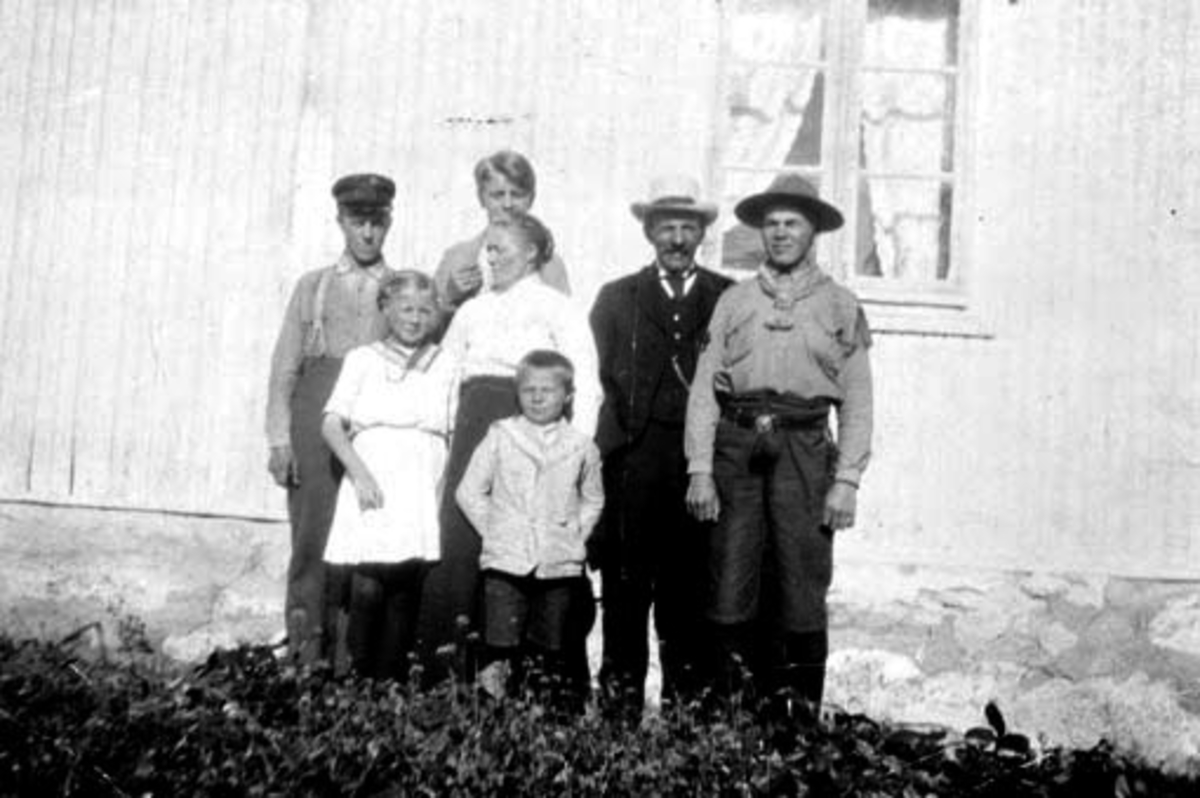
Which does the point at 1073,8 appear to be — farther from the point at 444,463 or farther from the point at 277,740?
the point at 277,740

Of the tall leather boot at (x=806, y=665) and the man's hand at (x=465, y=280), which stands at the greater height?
the man's hand at (x=465, y=280)

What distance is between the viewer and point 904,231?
6.79m

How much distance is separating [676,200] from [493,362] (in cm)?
100

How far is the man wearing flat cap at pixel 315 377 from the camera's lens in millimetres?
5398

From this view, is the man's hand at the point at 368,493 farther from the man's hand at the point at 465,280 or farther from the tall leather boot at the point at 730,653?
the tall leather boot at the point at 730,653

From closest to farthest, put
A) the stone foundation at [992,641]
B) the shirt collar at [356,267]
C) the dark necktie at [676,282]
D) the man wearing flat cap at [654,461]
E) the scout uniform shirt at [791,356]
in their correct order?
1. the scout uniform shirt at [791,356]
2. the man wearing flat cap at [654,461]
3. the dark necktie at [676,282]
4. the shirt collar at [356,267]
5. the stone foundation at [992,641]

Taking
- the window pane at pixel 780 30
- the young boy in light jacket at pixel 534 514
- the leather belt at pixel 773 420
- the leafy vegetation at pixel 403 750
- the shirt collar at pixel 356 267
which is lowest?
the leafy vegetation at pixel 403 750

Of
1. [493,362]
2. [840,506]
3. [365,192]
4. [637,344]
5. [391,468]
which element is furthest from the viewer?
[365,192]

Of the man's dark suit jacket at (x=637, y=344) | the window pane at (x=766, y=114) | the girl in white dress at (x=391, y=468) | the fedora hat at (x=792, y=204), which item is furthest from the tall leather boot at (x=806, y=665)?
the window pane at (x=766, y=114)

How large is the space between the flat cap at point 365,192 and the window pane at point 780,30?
6.56ft

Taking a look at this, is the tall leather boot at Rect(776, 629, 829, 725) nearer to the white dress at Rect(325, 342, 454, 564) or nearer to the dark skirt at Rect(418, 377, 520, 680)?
the dark skirt at Rect(418, 377, 520, 680)

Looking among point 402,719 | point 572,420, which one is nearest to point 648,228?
point 572,420

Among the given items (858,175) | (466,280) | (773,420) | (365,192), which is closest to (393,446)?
(466,280)

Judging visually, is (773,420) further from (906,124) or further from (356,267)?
(906,124)
